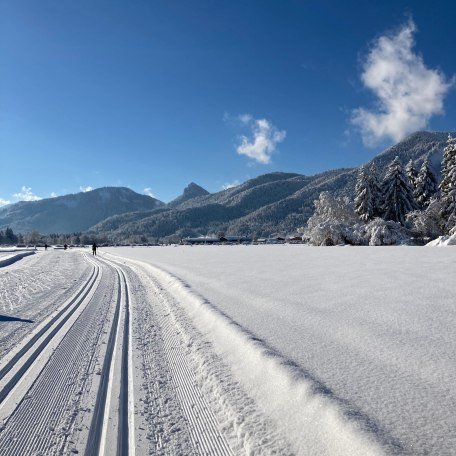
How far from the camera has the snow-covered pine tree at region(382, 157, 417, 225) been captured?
41094mm

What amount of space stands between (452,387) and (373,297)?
185 inches

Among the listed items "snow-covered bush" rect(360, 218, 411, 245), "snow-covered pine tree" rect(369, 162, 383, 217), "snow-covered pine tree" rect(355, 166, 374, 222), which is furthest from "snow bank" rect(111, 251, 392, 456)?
"snow-covered pine tree" rect(369, 162, 383, 217)

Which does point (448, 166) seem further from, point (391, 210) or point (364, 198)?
point (364, 198)

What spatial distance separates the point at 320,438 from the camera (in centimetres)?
309

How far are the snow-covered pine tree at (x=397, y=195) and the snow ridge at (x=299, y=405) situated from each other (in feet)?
131

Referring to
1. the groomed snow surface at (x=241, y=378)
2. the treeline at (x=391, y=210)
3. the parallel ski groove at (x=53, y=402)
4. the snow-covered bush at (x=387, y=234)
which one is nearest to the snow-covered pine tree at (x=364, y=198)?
the treeline at (x=391, y=210)

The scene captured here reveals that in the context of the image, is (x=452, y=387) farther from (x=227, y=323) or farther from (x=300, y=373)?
(x=227, y=323)

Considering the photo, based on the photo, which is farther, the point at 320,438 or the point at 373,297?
the point at 373,297

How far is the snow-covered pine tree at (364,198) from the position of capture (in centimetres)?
4078

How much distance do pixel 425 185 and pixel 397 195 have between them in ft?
16.5

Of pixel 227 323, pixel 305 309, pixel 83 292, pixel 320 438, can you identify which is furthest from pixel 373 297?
pixel 83 292

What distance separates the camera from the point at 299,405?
3.59 meters

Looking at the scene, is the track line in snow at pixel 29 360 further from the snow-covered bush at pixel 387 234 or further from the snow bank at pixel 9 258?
the snow-covered bush at pixel 387 234

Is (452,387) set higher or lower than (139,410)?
higher
